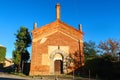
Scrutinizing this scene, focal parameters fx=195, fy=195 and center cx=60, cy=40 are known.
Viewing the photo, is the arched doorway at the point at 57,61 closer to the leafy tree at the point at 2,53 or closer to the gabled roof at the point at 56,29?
the gabled roof at the point at 56,29

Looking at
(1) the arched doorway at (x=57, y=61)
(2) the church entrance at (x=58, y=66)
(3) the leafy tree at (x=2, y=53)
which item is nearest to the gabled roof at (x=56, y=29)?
(1) the arched doorway at (x=57, y=61)

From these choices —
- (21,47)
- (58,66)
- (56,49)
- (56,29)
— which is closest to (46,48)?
(56,49)

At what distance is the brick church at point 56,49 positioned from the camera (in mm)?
30141

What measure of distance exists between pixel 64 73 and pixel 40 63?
13.2 feet

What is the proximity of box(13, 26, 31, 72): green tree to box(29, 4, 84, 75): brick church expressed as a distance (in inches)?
214

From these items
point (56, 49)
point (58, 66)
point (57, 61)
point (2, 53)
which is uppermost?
point (2, 53)

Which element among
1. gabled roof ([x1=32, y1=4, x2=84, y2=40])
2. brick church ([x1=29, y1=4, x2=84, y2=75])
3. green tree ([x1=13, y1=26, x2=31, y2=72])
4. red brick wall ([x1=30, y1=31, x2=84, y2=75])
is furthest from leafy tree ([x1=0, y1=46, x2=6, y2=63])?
red brick wall ([x1=30, y1=31, x2=84, y2=75])

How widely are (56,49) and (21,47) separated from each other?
8.13m

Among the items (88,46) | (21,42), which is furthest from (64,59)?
(88,46)

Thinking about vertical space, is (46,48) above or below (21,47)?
below

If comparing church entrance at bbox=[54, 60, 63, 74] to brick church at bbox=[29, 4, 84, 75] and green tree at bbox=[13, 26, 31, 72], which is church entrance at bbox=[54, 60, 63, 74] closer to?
brick church at bbox=[29, 4, 84, 75]

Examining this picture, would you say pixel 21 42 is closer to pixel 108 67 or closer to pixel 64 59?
pixel 64 59

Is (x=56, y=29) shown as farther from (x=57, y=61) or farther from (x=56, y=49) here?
(x=57, y=61)

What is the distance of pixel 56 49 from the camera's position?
3088 centimetres
